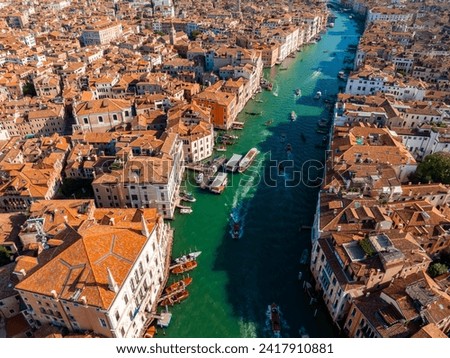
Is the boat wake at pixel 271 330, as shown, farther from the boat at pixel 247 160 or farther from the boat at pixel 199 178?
the boat at pixel 247 160

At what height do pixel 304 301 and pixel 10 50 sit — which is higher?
pixel 10 50

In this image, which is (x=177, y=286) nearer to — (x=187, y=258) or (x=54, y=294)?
(x=187, y=258)

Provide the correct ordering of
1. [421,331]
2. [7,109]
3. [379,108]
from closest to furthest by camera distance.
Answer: [421,331] < [379,108] < [7,109]

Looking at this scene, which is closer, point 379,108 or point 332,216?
point 332,216

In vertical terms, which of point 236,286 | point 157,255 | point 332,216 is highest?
point 332,216

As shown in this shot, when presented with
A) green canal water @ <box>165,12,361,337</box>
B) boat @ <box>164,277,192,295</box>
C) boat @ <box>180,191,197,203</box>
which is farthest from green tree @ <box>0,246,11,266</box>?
boat @ <box>180,191,197,203</box>

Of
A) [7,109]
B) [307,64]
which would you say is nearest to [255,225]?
[7,109]

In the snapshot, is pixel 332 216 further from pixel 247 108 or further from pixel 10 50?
pixel 10 50
